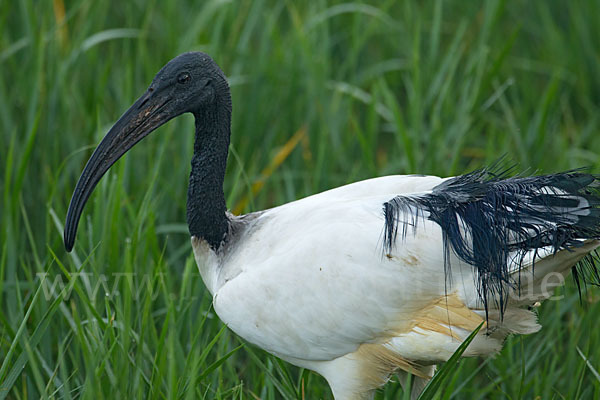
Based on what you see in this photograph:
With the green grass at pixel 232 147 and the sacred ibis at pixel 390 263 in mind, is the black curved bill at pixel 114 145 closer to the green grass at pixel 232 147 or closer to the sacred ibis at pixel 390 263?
the sacred ibis at pixel 390 263

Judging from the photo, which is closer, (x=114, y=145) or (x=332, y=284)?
(x=332, y=284)

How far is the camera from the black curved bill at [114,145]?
111 inches

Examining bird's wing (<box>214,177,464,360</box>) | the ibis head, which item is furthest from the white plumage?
the ibis head

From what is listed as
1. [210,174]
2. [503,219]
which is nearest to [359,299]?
[503,219]

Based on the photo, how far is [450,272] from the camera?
2641 millimetres

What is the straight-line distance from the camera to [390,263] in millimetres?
2633

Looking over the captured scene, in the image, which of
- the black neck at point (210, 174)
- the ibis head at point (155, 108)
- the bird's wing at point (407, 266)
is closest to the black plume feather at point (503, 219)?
the bird's wing at point (407, 266)

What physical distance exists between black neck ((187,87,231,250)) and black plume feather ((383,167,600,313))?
645 millimetres

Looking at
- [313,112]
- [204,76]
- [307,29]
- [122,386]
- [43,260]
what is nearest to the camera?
[122,386]

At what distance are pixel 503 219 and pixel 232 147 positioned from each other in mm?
1328

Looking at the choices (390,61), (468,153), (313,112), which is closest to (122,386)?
(313,112)

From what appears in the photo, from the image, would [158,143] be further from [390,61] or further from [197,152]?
[390,61]

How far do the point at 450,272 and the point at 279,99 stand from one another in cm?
226

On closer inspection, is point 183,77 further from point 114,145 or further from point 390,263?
point 390,263
